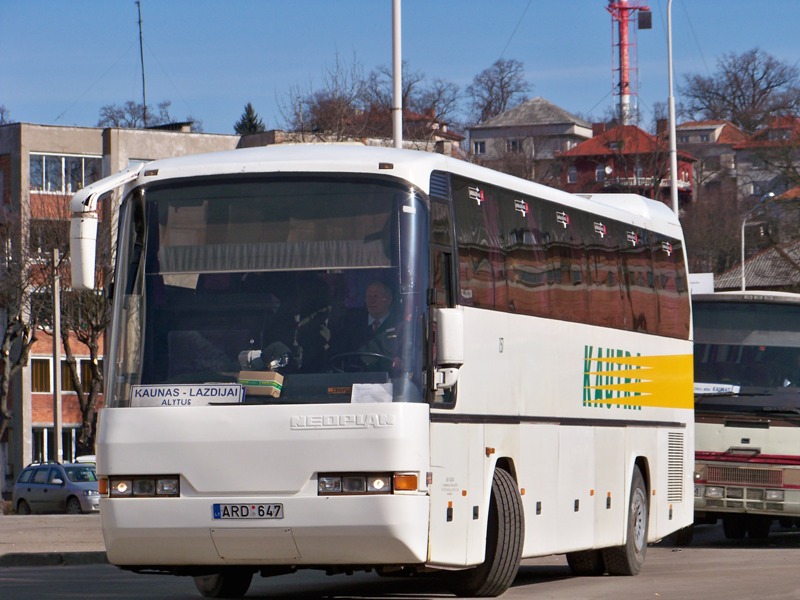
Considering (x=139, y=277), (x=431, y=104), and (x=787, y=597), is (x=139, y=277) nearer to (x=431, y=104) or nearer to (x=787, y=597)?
(x=787, y=597)

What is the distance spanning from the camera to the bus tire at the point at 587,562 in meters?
16.5

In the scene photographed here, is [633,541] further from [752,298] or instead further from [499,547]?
[752,298]

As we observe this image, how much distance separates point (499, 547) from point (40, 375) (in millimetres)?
59647

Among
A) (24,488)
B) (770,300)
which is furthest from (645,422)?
(24,488)

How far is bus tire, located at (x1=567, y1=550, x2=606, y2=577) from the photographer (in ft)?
54.0

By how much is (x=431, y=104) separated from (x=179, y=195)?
60.2 m

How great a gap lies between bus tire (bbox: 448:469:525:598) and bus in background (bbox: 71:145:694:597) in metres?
0.02

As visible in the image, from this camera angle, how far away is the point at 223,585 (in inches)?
534

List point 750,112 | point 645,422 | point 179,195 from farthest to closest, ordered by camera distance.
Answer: point 750,112 → point 645,422 → point 179,195

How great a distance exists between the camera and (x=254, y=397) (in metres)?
11.0

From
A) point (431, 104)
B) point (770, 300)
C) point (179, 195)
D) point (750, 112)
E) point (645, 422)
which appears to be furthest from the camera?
point (750, 112)

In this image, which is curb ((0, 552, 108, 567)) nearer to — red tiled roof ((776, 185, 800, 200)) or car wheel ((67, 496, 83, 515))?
car wheel ((67, 496, 83, 515))

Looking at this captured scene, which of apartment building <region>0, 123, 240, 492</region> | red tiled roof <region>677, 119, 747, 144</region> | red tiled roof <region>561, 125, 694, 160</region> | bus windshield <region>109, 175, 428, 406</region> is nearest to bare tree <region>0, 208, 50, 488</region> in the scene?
apartment building <region>0, 123, 240, 492</region>

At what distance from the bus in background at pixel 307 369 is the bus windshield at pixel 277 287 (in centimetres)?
1
